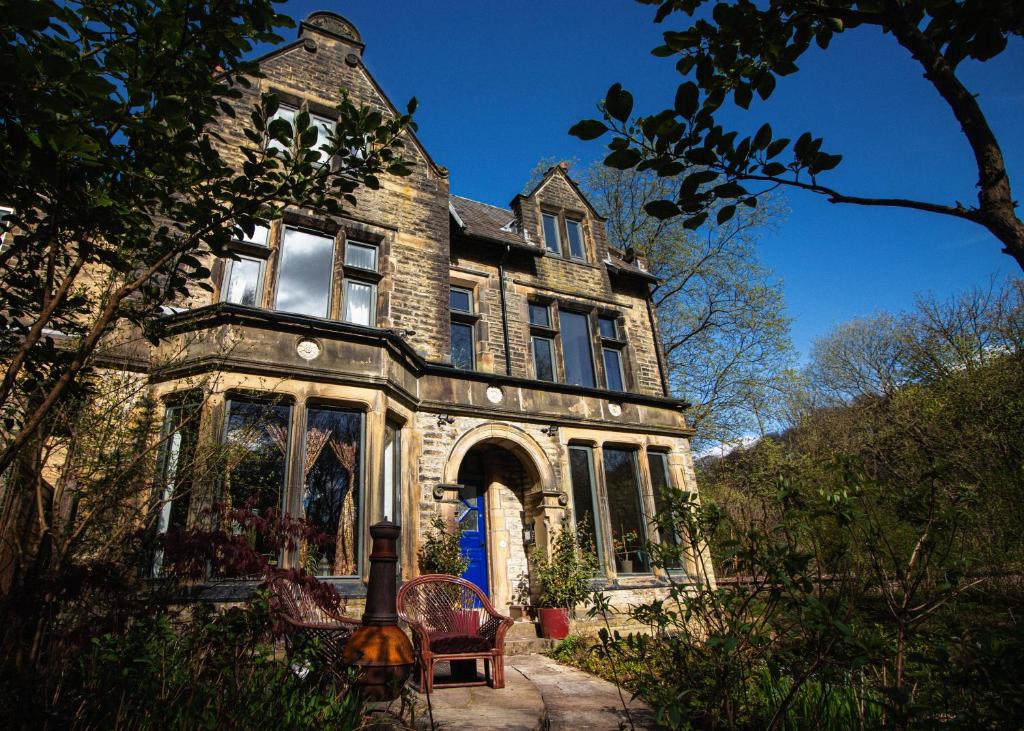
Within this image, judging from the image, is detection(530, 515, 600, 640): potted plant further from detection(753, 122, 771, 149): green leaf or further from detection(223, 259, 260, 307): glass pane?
detection(753, 122, 771, 149): green leaf

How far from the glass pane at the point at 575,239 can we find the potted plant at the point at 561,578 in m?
6.77

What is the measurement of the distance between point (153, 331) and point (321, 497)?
166 inches

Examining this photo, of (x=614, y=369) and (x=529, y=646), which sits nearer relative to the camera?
(x=529, y=646)

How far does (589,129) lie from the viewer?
1.92 meters

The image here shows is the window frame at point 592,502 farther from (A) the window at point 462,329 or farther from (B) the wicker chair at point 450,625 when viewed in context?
(B) the wicker chair at point 450,625

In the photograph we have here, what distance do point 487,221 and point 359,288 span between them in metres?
4.63

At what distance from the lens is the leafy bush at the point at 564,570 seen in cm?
859

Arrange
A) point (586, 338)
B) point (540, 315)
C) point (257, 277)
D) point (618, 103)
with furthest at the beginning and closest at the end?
point (586, 338), point (540, 315), point (257, 277), point (618, 103)

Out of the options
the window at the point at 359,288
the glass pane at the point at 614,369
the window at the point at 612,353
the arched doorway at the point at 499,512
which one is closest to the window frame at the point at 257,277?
the window at the point at 359,288

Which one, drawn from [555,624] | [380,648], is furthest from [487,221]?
[380,648]

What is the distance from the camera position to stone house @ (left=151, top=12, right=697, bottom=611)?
6.89 meters

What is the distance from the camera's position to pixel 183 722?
2.84 m

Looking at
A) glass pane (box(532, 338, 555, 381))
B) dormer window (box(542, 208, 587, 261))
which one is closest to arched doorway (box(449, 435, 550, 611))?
glass pane (box(532, 338, 555, 381))

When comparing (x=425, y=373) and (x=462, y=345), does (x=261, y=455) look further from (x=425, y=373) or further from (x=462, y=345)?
(x=462, y=345)
